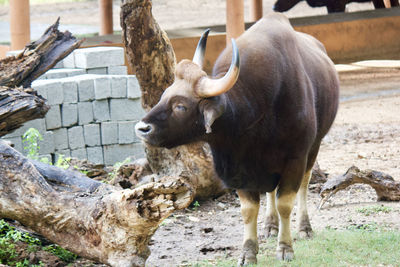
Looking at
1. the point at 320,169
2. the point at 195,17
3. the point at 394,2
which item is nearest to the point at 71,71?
the point at 320,169

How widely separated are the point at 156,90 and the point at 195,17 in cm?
2210

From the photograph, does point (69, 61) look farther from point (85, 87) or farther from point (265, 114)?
point (265, 114)

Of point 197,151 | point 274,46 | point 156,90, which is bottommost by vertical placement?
point 197,151

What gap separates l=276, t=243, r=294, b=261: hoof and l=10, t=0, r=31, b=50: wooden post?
7192 mm

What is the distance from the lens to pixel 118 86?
925 centimetres

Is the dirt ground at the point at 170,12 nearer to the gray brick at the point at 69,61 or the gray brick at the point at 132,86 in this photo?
the gray brick at the point at 69,61

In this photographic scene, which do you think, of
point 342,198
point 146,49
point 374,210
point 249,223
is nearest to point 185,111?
point 249,223

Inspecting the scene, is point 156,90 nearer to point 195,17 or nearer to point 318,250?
point 318,250

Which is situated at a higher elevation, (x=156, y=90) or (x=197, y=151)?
(x=156, y=90)

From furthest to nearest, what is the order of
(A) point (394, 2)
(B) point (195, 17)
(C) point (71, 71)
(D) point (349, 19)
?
1. (B) point (195, 17)
2. (A) point (394, 2)
3. (D) point (349, 19)
4. (C) point (71, 71)

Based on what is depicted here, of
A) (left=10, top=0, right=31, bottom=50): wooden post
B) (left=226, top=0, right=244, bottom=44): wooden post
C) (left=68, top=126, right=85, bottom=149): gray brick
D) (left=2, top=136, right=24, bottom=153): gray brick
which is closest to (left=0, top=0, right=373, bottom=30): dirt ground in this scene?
(left=226, top=0, right=244, bottom=44): wooden post

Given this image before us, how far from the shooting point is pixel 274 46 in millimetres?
Result: 5305

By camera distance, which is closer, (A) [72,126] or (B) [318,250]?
(B) [318,250]

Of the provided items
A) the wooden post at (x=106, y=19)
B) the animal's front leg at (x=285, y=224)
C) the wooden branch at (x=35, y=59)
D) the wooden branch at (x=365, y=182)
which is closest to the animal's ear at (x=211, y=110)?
the animal's front leg at (x=285, y=224)
